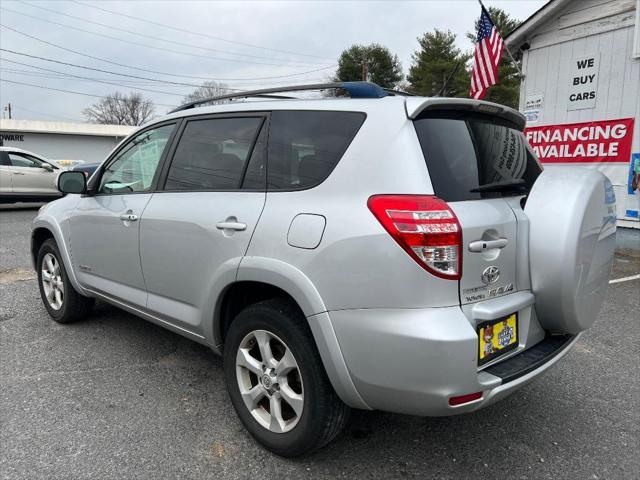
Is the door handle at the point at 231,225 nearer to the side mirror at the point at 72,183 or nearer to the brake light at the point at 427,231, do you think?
the brake light at the point at 427,231

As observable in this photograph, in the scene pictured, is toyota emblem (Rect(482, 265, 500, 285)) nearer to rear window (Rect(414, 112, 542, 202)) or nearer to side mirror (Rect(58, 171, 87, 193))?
rear window (Rect(414, 112, 542, 202))

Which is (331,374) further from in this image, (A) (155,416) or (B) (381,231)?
(A) (155,416)

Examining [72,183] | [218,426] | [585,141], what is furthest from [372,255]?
[585,141]

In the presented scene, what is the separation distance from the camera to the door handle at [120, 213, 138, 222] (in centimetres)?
326

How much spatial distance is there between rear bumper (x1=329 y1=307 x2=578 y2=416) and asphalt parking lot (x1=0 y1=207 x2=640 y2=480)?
59cm

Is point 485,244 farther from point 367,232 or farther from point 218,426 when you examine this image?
point 218,426

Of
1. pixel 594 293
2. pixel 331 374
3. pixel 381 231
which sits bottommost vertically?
pixel 331 374

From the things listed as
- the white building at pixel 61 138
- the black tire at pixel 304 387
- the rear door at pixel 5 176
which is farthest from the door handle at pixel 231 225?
the white building at pixel 61 138

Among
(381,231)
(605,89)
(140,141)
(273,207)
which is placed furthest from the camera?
(605,89)

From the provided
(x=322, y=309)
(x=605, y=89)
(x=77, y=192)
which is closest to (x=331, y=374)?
(x=322, y=309)

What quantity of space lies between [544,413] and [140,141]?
10.7ft

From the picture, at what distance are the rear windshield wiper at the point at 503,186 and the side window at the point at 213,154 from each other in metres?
1.23

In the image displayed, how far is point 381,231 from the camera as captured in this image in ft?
6.63

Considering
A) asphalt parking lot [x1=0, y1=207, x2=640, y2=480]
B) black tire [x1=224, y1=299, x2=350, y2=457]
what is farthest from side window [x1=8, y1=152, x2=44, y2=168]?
black tire [x1=224, y1=299, x2=350, y2=457]
